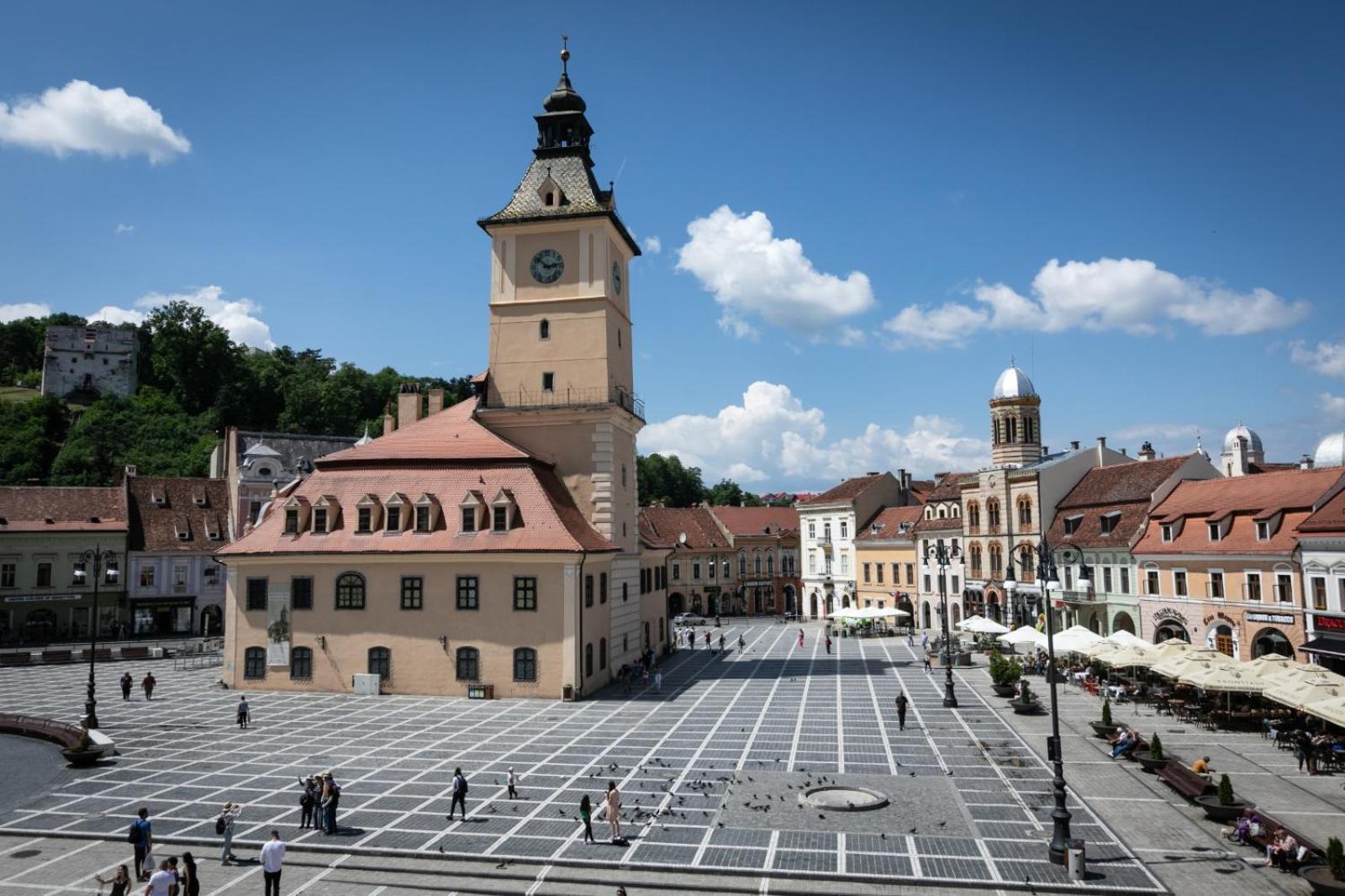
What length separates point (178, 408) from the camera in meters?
104

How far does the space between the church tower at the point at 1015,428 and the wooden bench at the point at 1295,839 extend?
48.2 meters

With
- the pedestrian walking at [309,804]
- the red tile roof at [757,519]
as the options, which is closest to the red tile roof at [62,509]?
the pedestrian walking at [309,804]

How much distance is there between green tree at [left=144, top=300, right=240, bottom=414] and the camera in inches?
4198

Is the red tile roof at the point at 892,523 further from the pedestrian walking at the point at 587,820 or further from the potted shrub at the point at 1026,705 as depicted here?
the pedestrian walking at the point at 587,820

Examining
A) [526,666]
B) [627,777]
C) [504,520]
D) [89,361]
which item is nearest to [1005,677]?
[526,666]

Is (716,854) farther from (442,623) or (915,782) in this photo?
(442,623)

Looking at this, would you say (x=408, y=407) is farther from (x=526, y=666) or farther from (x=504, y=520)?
(x=526, y=666)

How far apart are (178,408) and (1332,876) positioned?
111236 mm

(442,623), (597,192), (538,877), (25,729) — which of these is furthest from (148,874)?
(597,192)

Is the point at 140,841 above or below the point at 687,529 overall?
below

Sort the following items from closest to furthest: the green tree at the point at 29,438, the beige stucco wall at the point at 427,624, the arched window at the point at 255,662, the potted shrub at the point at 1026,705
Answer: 1. the potted shrub at the point at 1026,705
2. the beige stucco wall at the point at 427,624
3. the arched window at the point at 255,662
4. the green tree at the point at 29,438

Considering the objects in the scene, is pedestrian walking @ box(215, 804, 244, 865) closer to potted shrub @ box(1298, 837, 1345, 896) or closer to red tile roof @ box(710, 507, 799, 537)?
potted shrub @ box(1298, 837, 1345, 896)

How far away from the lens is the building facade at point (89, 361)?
11669 cm

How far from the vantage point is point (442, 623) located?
3909 cm
